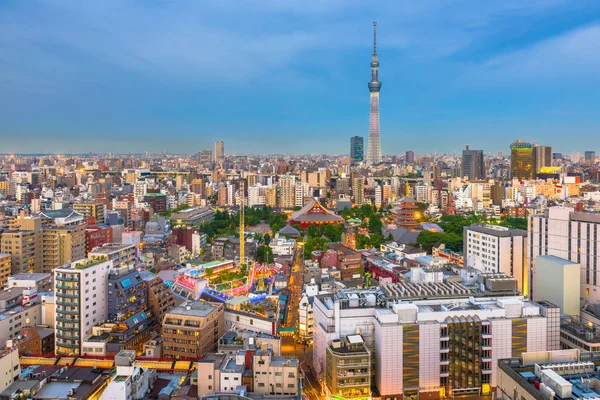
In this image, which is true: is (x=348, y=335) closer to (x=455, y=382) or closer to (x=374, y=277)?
(x=455, y=382)

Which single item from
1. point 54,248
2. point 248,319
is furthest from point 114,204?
point 248,319

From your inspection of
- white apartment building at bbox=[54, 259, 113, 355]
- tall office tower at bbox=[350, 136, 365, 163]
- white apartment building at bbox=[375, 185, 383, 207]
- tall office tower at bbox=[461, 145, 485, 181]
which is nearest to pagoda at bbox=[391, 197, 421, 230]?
white apartment building at bbox=[375, 185, 383, 207]

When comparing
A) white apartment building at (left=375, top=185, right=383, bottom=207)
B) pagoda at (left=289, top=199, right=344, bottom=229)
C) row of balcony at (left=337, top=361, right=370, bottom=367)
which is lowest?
row of balcony at (left=337, top=361, right=370, bottom=367)

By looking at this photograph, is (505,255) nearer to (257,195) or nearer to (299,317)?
(299,317)

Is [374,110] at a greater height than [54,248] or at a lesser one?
greater

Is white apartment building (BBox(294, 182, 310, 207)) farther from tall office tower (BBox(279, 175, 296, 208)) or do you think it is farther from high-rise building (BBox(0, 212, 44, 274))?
high-rise building (BBox(0, 212, 44, 274))

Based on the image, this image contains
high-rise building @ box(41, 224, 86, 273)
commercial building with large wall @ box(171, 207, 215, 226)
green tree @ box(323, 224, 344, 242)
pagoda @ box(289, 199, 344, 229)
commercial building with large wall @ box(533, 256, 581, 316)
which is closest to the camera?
commercial building with large wall @ box(533, 256, 581, 316)

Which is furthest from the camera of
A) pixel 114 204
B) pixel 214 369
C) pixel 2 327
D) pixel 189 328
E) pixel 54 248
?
pixel 114 204
